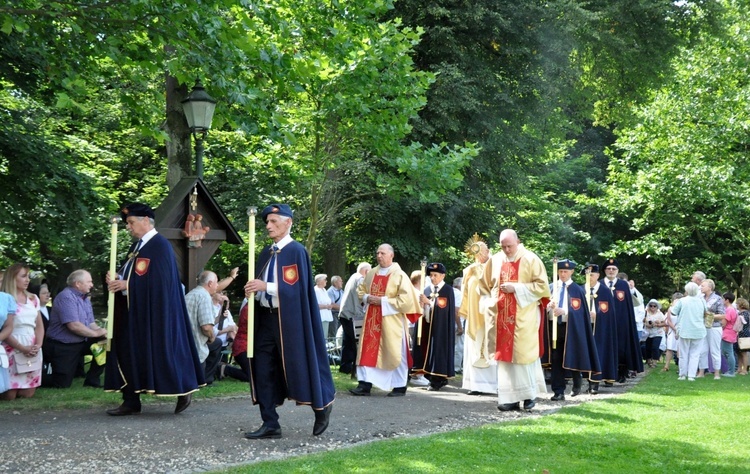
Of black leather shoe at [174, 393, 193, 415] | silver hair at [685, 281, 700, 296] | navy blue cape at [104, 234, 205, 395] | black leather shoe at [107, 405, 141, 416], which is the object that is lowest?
black leather shoe at [107, 405, 141, 416]

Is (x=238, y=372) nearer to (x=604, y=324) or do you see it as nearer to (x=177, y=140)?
(x=177, y=140)

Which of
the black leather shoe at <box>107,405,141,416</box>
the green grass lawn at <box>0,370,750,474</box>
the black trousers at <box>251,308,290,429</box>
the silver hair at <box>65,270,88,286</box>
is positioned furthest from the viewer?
the silver hair at <box>65,270,88,286</box>

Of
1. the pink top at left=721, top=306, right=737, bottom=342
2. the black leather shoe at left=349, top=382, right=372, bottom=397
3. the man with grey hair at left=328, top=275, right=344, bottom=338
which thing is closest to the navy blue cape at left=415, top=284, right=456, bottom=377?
the black leather shoe at left=349, top=382, right=372, bottom=397

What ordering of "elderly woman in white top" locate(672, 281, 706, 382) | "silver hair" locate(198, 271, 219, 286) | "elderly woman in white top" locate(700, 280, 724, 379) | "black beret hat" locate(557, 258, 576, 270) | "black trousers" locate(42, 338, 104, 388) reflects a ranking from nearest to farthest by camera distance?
"silver hair" locate(198, 271, 219, 286), "black trousers" locate(42, 338, 104, 388), "black beret hat" locate(557, 258, 576, 270), "elderly woman in white top" locate(672, 281, 706, 382), "elderly woman in white top" locate(700, 280, 724, 379)

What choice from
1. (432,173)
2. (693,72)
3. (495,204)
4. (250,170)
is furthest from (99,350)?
(693,72)

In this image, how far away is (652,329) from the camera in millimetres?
23438

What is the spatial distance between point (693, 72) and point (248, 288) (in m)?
27.7

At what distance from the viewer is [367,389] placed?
13.5m

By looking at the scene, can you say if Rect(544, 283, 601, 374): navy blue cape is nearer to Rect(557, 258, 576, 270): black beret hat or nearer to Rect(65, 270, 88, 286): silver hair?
Rect(557, 258, 576, 270): black beret hat

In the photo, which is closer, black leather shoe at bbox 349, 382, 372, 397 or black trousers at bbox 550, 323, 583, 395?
black leather shoe at bbox 349, 382, 372, 397

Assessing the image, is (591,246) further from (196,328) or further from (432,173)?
(196,328)

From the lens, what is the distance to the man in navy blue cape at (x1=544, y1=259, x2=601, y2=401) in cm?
1401

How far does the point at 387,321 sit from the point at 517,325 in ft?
7.50

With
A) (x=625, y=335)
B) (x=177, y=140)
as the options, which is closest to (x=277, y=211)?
(x=177, y=140)
